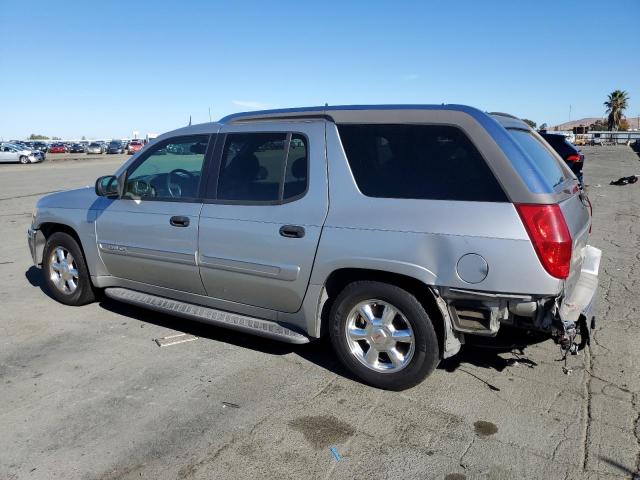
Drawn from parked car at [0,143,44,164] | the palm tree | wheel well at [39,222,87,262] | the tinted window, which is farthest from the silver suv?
the palm tree

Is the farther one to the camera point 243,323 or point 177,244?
point 177,244

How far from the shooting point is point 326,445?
315 centimetres

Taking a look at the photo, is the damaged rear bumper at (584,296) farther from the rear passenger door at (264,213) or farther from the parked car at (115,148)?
the parked car at (115,148)

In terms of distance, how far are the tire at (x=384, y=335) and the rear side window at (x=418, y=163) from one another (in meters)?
0.67

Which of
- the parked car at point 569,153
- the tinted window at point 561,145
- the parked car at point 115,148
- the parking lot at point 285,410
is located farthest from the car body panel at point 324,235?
the parked car at point 115,148

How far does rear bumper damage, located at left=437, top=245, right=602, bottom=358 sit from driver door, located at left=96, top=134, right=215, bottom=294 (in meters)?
2.11

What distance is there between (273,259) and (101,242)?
203 centimetres

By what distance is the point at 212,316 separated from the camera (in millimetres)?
4406

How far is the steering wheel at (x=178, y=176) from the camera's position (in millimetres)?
4686

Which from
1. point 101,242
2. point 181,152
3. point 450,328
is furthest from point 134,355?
point 450,328

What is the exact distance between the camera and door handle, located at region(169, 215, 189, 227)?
14.8ft

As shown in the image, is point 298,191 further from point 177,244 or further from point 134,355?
point 134,355

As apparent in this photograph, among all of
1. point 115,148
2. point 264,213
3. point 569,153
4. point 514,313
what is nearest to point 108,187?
point 264,213

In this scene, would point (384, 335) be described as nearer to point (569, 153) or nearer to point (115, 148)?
point (569, 153)
